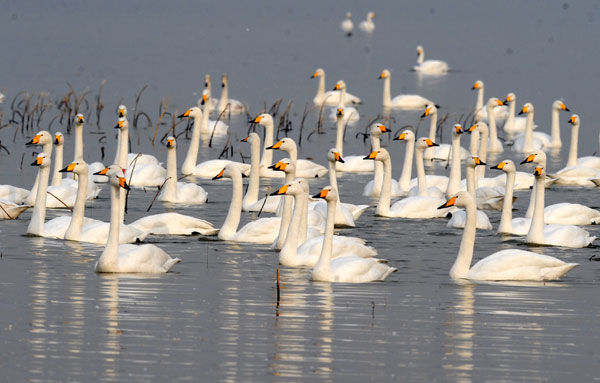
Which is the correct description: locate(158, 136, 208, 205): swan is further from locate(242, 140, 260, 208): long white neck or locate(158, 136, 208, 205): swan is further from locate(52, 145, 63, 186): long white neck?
locate(52, 145, 63, 186): long white neck

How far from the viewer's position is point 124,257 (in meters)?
17.1

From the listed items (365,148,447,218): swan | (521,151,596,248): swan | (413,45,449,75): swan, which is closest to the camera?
(521,151,596,248): swan

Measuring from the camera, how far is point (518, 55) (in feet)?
222

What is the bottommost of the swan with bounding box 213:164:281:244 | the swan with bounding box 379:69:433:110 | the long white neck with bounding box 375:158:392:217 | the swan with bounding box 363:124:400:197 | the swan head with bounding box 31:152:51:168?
the swan with bounding box 213:164:281:244

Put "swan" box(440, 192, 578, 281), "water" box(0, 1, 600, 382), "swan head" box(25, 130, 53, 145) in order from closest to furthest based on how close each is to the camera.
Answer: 1. "water" box(0, 1, 600, 382)
2. "swan" box(440, 192, 578, 281)
3. "swan head" box(25, 130, 53, 145)

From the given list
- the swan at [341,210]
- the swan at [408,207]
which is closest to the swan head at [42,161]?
the swan at [341,210]

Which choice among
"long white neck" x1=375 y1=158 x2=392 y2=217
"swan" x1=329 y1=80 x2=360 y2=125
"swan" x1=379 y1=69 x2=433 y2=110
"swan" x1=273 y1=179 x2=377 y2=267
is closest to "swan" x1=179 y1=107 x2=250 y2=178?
"long white neck" x1=375 y1=158 x2=392 y2=217

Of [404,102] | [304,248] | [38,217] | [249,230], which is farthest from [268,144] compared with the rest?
[404,102]

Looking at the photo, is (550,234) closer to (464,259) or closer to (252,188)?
(464,259)

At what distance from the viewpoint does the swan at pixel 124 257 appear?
1700 centimetres

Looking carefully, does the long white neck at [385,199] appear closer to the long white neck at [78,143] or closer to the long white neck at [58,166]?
the long white neck at [58,166]

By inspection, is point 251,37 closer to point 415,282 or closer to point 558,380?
point 415,282

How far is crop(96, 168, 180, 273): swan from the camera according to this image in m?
17.0

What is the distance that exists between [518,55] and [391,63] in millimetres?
6607
